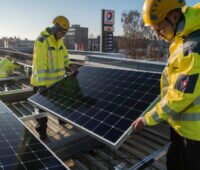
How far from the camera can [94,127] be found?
134 inches


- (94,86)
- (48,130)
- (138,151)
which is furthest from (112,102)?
(48,130)

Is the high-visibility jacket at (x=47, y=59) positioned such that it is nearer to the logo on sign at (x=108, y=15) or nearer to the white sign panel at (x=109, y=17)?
the white sign panel at (x=109, y=17)

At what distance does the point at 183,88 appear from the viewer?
2.62m

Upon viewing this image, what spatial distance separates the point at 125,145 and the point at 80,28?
48451mm

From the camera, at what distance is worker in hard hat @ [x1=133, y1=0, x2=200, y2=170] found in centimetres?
258

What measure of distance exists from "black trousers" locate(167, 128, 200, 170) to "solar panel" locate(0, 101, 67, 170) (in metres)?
1.24

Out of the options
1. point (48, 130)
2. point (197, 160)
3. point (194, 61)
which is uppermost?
point (194, 61)

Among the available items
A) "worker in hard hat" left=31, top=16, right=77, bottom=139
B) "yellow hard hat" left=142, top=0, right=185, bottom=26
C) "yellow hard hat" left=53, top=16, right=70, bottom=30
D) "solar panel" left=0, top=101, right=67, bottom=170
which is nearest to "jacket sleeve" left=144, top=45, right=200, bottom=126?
"yellow hard hat" left=142, top=0, right=185, bottom=26

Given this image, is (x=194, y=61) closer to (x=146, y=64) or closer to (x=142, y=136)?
(x=142, y=136)

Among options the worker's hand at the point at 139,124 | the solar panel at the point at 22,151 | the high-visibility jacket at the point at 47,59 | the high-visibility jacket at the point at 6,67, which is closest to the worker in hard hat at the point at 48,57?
the high-visibility jacket at the point at 47,59

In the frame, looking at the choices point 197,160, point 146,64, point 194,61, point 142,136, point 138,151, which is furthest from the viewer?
point 146,64

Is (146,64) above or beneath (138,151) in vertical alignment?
above

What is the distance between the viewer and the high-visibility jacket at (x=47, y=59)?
5.59m

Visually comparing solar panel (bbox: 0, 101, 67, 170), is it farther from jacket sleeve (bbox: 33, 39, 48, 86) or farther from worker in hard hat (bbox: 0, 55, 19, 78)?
worker in hard hat (bbox: 0, 55, 19, 78)
